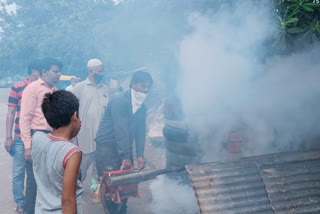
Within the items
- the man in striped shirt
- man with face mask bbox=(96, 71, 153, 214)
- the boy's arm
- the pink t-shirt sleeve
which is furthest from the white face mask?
the boy's arm

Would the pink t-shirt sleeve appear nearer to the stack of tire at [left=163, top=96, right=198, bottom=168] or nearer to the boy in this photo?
the boy

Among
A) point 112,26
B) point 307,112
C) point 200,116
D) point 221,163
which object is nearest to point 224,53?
point 200,116

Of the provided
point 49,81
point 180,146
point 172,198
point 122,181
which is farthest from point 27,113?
point 172,198

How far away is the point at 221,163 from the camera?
2422 millimetres

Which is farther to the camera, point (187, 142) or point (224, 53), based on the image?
point (224, 53)

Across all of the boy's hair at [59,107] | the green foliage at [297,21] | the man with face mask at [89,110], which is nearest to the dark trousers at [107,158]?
the man with face mask at [89,110]

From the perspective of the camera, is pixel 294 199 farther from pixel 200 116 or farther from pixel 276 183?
pixel 200 116

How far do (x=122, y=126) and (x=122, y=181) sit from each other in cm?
75

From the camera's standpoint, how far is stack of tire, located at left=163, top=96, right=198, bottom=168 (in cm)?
388

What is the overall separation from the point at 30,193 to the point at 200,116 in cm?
263

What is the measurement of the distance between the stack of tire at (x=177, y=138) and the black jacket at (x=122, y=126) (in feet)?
1.47

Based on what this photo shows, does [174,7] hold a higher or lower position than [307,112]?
higher

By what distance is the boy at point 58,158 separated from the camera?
1596 millimetres

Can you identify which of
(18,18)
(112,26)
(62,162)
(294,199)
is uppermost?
(18,18)
